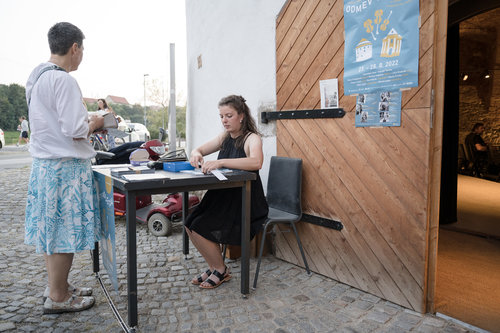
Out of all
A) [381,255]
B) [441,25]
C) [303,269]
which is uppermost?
[441,25]

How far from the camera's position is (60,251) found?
2.48 metres

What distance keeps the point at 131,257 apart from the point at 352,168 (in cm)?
183

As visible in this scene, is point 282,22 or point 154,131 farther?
point 154,131

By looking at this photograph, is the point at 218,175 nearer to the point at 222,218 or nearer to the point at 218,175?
the point at 218,175

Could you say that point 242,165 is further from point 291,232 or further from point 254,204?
point 291,232

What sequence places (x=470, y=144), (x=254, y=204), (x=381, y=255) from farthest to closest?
(x=470, y=144)
(x=254, y=204)
(x=381, y=255)

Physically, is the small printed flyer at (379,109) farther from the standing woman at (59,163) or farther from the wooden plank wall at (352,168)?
the standing woman at (59,163)

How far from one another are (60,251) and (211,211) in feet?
3.70

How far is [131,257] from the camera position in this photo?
2.35 meters

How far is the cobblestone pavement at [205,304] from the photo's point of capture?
2.50 meters

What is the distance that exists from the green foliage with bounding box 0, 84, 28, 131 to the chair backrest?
34.1 m

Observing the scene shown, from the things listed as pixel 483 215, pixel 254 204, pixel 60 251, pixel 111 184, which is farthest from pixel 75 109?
pixel 483 215

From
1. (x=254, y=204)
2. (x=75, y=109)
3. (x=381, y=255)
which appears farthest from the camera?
(x=254, y=204)

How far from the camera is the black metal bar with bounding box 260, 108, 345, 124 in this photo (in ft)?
10.3
